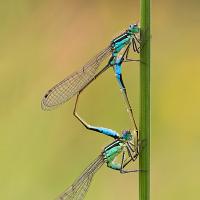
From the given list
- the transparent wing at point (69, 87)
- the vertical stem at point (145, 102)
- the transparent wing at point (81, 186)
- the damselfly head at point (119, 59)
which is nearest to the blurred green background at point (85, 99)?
the transparent wing at point (69, 87)

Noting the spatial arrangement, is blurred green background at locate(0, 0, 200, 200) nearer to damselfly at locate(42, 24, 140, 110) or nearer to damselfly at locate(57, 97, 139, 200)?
damselfly at locate(42, 24, 140, 110)

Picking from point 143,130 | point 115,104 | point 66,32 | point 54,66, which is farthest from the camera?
point 66,32

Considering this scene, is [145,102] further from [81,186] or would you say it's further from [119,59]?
[81,186]

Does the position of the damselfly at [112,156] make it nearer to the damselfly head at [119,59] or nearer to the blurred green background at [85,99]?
the damselfly head at [119,59]

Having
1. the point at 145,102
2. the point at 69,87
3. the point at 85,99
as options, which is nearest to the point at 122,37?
the point at 69,87
